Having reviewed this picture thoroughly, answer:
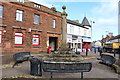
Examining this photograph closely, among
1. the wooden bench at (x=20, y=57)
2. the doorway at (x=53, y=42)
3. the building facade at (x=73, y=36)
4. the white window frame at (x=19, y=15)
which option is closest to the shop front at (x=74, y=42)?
the building facade at (x=73, y=36)

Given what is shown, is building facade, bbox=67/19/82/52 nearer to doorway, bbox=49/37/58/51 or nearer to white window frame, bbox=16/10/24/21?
doorway, bbox=49/37/58/51

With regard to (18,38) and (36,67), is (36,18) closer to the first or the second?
(18,38)

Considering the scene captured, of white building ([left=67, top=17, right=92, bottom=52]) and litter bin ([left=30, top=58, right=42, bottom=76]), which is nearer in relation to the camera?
litter bin ([left=30, top=58, right=42, bottom=76])

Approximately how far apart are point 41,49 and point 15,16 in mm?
7014

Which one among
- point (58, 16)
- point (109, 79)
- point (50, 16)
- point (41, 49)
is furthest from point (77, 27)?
point (109, 79)

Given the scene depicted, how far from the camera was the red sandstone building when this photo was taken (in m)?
15.4

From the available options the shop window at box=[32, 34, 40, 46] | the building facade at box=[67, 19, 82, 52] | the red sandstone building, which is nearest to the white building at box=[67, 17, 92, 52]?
the building facade at box=[67, 19, 82, 52]

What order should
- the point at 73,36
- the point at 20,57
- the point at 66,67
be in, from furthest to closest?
the point at 73,36, the point at 20,57, the point at 66,67

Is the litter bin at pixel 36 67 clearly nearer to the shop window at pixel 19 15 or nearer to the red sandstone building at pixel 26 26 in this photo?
the red sandstone building at pixel 26 26

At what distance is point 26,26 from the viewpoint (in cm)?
1769

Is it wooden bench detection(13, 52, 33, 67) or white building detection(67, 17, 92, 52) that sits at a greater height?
white building detection(67, 17, 92, 52)

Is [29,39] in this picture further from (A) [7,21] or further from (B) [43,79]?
(B) [43,79]

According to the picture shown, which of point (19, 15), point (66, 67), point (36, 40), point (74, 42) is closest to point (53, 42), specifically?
point (36, 40)

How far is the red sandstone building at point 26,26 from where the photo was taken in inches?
606
